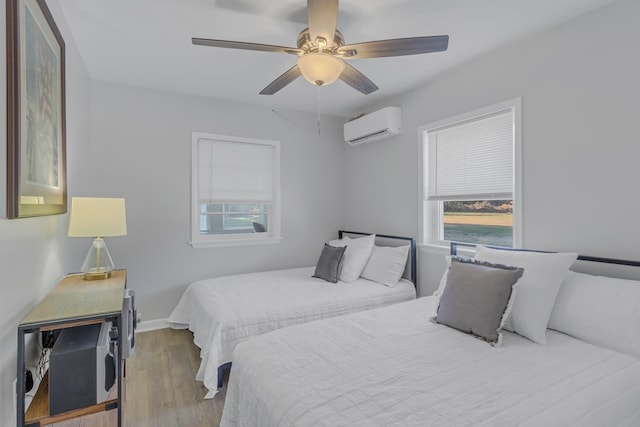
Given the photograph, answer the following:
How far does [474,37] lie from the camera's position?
91.9 inches

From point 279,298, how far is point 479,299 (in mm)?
1521

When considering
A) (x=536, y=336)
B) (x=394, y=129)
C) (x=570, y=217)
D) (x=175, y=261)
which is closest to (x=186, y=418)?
(x=175, y=261)

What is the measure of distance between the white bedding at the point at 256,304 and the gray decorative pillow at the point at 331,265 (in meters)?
0.08

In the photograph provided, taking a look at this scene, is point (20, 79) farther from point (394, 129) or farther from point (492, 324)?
point (394, 129)

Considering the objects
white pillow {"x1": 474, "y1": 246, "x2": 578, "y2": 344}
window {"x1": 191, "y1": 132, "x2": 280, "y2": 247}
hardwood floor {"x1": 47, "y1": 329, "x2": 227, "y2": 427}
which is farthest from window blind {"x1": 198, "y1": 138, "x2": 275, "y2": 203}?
white pillow {"x1": 474, "y1": 246, "x2": 578, "y2": 344}

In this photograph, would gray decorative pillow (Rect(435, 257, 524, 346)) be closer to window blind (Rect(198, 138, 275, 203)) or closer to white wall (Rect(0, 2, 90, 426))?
white wall (Rect(0, 2, 90, 426))

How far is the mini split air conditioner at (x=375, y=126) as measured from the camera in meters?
3.43

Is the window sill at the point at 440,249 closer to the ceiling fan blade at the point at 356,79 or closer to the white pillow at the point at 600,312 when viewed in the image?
the white pillow at the point at 600,312

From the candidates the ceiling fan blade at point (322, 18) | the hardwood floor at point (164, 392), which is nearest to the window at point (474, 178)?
the ceiling fan blade at point (322, 18)

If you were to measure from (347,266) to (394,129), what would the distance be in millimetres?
1555

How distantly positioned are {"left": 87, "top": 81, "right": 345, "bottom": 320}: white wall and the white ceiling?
1.23 ft

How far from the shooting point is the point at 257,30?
7.34ft

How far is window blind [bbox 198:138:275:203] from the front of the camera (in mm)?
3674

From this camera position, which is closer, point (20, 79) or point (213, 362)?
point (20, 79)
